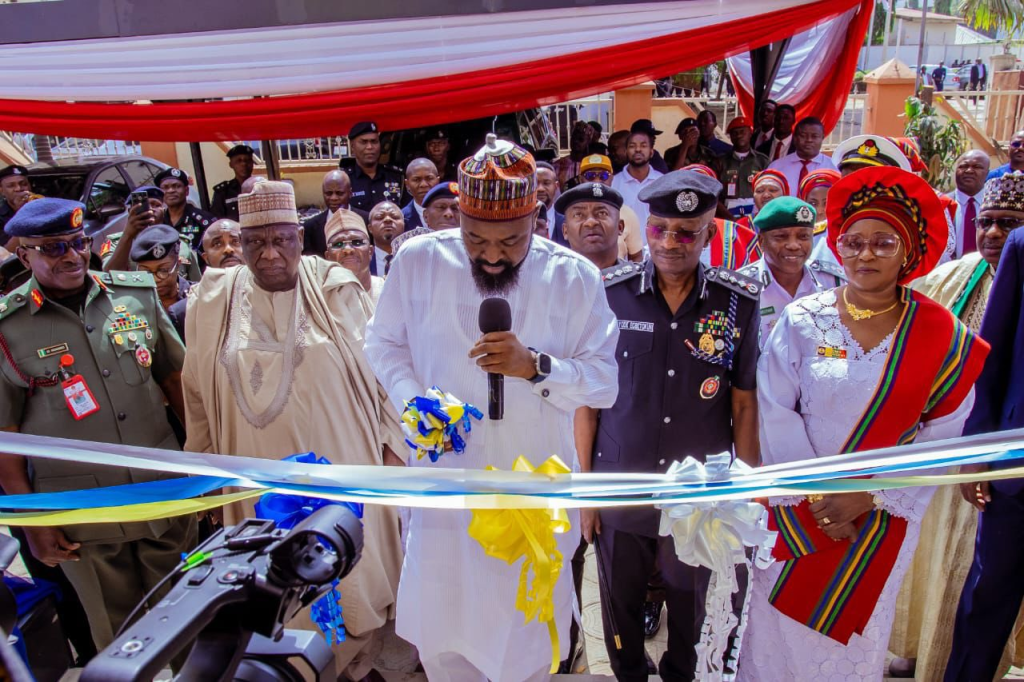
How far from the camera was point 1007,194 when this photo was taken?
10.3 ft

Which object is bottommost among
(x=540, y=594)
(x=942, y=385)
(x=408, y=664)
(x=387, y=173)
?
(x=408, y=664)

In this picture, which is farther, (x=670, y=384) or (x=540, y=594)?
(x=670, y=384)

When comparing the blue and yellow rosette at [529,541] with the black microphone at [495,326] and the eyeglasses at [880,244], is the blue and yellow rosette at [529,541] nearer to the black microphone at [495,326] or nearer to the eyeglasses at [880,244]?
the black microphone at [495,326]

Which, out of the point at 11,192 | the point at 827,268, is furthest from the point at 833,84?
the point at 11,192

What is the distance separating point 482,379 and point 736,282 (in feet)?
3.56

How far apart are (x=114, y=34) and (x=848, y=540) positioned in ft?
20.9

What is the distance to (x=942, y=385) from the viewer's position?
8.06 feet

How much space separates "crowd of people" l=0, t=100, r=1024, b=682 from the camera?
249 cm

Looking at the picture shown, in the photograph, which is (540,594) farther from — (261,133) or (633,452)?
(261,133)

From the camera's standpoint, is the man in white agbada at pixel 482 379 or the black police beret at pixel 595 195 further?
the black police beret at pixel 595 195

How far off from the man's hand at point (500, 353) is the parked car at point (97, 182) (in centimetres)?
648

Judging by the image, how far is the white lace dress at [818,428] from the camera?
8.24 ft

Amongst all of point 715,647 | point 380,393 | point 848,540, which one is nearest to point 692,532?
point 715,647

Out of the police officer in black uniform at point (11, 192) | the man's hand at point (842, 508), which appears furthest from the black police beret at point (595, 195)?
A: the police officer in black uniform at point (11, 192)
